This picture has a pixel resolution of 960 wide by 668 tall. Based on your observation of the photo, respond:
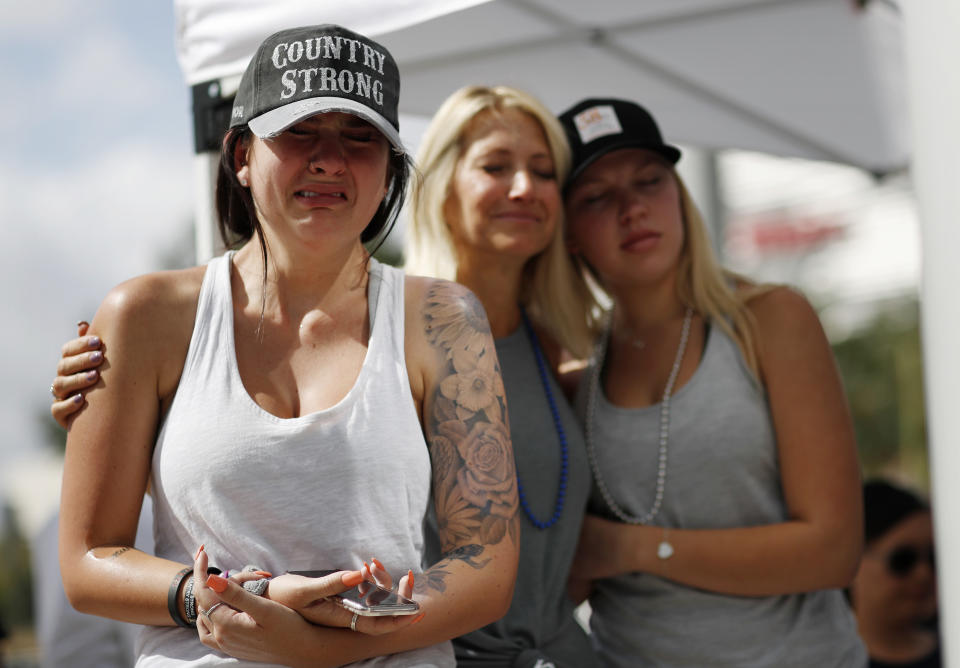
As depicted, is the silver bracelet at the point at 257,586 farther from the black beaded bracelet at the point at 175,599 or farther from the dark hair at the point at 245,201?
the dark hair at the point at 245,201

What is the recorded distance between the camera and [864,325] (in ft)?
57.2

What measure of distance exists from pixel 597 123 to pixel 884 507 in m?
2.46

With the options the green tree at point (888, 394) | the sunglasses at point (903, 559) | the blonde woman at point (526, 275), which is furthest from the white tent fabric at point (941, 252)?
the green tree at point (888, 394)

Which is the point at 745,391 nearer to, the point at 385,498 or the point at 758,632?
the point at 758,632

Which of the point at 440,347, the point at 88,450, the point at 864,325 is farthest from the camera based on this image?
the point at 864,325

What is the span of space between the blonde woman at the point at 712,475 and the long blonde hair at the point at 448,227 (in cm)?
18

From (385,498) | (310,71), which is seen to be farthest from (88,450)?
(310,71)

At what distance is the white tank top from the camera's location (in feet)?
5.78

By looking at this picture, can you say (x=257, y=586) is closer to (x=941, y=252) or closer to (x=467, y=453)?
(x=467, y=453)

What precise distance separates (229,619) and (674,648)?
50.5 inches

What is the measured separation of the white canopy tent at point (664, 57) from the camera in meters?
2.54

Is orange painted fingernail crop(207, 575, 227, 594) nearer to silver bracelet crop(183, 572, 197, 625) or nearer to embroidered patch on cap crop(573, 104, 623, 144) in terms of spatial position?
silver bracelet crop(183, 572, 197, 625)

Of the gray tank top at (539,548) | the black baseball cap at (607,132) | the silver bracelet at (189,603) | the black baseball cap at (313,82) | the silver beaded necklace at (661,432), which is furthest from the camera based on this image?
the black baseball cap at (607,132)

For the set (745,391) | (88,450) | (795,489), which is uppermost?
(88,450)
